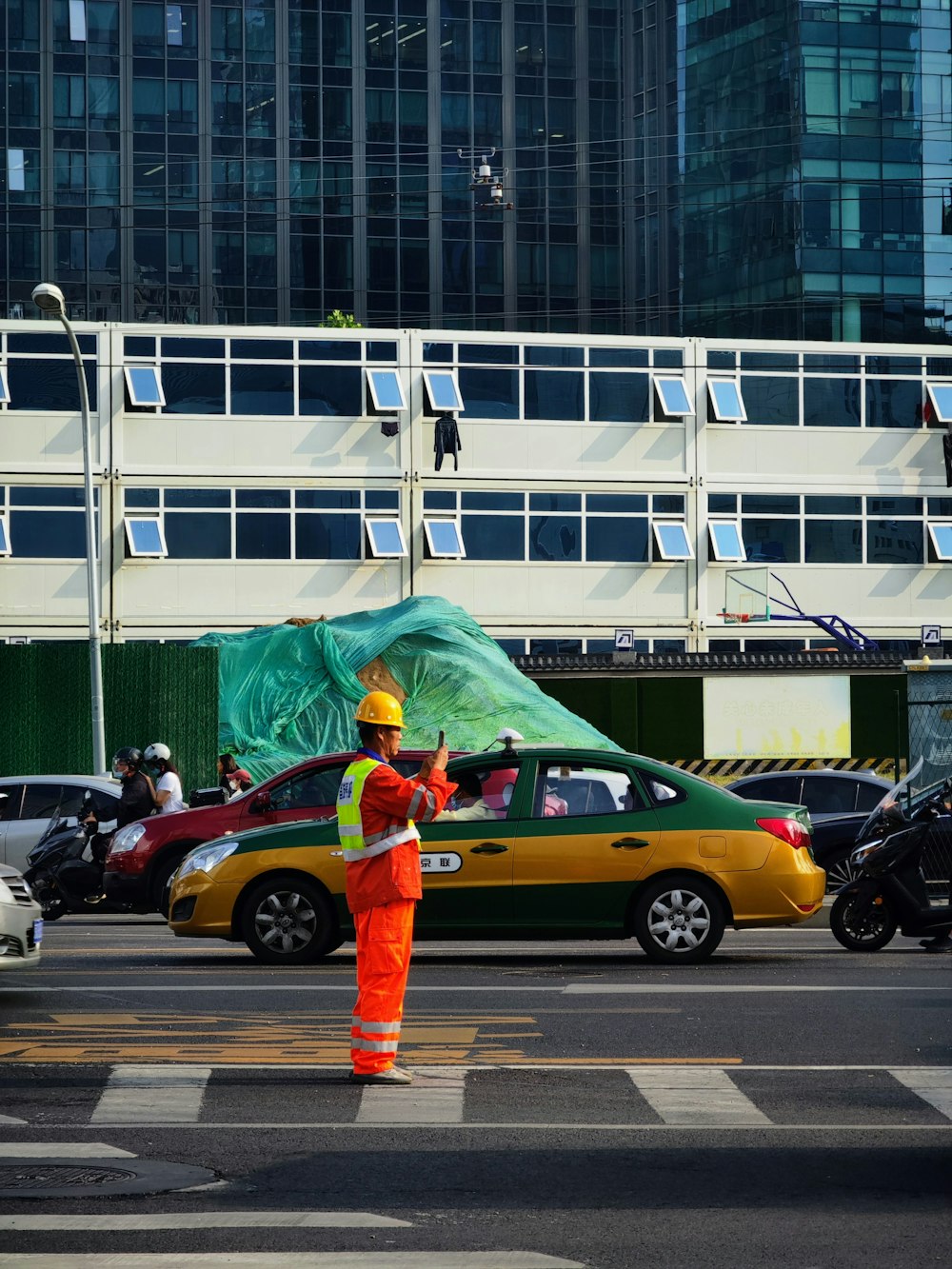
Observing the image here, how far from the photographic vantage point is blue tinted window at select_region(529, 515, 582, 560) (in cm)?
4522

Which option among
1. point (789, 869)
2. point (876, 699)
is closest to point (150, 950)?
point (789, 869)

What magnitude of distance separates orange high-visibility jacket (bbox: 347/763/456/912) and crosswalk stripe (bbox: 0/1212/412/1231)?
287 cm

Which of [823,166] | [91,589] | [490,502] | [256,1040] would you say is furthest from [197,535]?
[256,1040]

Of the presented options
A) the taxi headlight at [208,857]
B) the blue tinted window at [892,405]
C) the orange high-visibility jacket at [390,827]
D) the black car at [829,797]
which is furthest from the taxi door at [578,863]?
the blue tinted window at [892,405]

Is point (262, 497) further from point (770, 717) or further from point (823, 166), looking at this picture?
point (823, 166)

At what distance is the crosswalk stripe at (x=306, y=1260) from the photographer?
6.29 m

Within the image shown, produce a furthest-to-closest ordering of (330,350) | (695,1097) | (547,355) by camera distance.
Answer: (547,355), (330,350), (695,1097)

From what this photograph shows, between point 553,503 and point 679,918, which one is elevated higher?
point 553,503

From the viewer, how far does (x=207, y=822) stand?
1994cm

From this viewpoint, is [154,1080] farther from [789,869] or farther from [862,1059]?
[789,869]

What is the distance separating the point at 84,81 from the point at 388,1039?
2775 inches

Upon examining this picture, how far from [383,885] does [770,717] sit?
26.9m

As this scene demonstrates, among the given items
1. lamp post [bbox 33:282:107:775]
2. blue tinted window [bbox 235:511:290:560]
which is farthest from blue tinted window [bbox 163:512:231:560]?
lamp post [bbox 33:282:107:775]

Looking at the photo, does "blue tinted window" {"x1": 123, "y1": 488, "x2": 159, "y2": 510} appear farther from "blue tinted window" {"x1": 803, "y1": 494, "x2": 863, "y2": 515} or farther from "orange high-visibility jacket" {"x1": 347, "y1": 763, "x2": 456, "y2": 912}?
"orange high-visibility jacket" {"x1": 347, "y1": 763, "x2": 456, "y2": 912}
